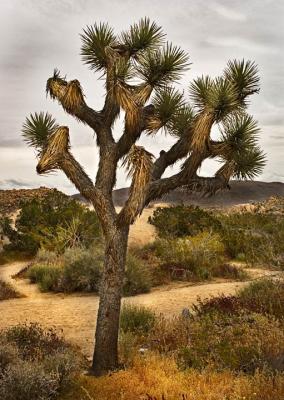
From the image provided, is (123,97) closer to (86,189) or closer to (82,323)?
(86,189)

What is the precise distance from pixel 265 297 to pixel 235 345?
372 cm

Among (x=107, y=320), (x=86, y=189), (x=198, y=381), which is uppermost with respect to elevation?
(x=86, y=189)

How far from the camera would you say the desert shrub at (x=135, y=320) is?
10380 mm

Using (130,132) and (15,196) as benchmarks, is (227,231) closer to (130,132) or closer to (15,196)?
(130,132)

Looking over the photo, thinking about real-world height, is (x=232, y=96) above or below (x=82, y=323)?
above

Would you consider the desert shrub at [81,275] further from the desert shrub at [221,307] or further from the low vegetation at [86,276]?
the desert shrub at [221,307]

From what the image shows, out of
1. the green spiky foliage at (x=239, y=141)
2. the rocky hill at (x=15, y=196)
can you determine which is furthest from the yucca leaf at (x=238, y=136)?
the rocky hill at (x=15, y=196)

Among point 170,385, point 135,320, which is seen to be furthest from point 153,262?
point 170,385

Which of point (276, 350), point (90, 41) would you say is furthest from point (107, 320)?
point (90, 41)

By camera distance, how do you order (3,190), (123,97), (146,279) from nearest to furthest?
(123,97) → (146,279) → (3,190)

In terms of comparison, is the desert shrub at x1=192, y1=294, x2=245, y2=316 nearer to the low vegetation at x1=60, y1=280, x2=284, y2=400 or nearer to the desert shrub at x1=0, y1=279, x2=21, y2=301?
the low vegetation at x1=60, y1=280, x2=284, y2=400

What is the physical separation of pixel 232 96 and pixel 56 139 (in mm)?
2728

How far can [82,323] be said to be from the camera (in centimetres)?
1176

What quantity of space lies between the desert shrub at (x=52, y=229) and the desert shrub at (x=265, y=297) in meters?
9.47
